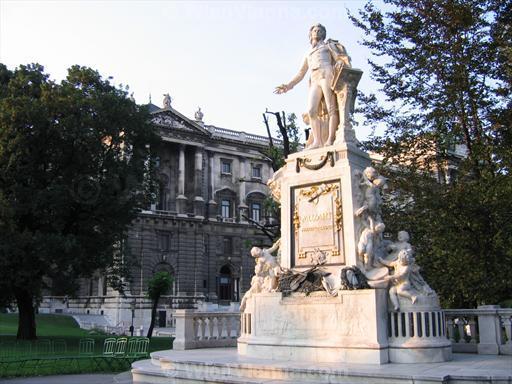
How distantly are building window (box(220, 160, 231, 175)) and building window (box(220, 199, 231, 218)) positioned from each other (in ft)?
11.7

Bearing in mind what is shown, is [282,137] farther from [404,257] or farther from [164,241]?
[164,241]

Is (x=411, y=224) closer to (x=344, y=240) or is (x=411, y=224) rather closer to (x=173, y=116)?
(x=344, y=240)

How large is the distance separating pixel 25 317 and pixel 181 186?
133 ft

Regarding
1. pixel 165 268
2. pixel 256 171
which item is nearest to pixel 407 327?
pixel 165 268

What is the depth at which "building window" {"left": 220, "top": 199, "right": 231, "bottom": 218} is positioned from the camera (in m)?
74.9

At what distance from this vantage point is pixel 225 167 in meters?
75.4

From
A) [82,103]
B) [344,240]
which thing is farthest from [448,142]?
[82,103]

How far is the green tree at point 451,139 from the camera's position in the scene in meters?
15.8

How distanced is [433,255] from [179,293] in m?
51.8

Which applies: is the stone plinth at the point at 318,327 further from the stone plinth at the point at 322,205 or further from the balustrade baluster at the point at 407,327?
the stone plinth at the point at 322,205

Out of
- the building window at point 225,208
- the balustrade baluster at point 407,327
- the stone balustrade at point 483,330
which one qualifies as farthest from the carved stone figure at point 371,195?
the building window at point 225,208

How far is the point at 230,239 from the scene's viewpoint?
74.1m

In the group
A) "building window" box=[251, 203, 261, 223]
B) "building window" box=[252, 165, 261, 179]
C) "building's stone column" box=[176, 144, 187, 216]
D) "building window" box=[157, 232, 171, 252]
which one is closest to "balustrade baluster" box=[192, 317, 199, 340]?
"building window" box=[157, 232, 171, 252]

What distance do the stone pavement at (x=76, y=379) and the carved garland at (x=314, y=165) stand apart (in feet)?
17.9
